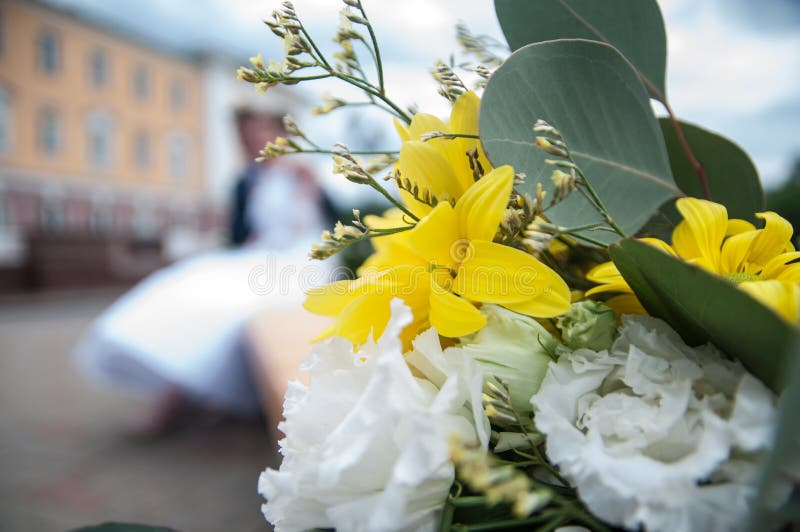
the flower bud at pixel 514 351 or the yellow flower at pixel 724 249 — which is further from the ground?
the yellow flower at pixel 724 249

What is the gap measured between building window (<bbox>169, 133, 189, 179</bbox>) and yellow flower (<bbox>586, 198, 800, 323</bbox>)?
28.1 meters

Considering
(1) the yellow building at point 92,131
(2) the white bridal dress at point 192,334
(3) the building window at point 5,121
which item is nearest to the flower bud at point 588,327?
(2) the white bridal dress at point 192,334

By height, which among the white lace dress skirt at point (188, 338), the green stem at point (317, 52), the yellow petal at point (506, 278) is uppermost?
the green stem at point (317, 52)

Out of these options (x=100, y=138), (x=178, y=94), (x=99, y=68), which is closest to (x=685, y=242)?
(x=100, y=138)

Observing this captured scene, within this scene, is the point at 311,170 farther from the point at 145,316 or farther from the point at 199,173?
the point at 199,173

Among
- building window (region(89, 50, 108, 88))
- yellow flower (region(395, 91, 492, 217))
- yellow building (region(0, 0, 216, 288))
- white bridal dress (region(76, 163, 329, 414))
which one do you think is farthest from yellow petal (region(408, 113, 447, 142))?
building window (region(89, 50, 108, 88))

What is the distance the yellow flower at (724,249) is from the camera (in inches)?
16.1

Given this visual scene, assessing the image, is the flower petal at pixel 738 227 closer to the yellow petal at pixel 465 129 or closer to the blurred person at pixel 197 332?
the yellow petal at pixel 465 129

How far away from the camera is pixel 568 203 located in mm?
460

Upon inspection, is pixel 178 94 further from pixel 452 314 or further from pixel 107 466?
pixel 452 314

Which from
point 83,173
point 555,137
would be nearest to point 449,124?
point 555,137

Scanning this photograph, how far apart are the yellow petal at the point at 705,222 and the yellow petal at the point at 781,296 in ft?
0.26

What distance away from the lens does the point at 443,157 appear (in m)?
0.46

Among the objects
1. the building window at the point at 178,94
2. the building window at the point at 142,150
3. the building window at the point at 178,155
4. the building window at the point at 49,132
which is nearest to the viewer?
the building window at the point at 49,132
